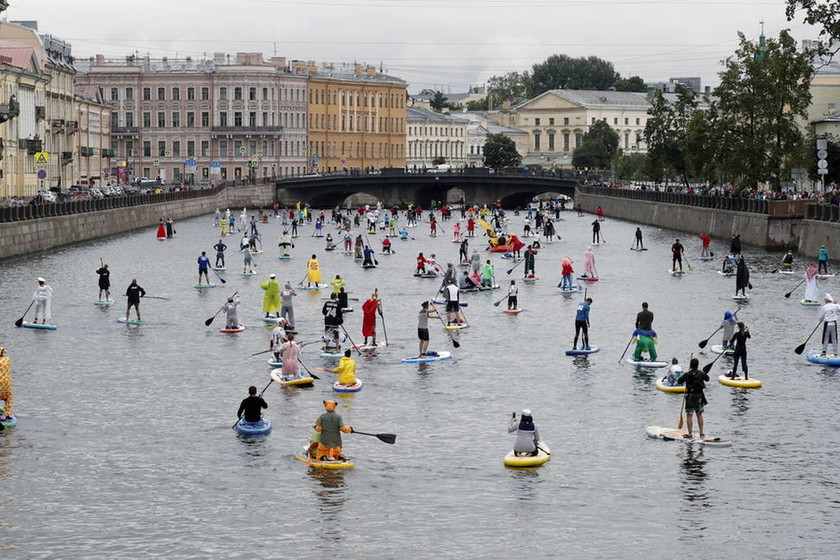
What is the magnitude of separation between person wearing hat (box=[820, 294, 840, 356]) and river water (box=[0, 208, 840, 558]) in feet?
3.34

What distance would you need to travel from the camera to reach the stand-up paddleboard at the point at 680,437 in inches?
1282

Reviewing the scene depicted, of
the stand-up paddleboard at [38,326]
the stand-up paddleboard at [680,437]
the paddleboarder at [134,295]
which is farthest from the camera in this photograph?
the paddleboarder at [134,295]

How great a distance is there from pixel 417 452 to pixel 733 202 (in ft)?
228

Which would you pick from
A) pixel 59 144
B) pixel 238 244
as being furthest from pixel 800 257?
pixel 59 144

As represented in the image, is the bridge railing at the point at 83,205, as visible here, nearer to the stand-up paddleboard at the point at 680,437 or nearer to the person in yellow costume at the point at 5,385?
the person in yellow costume at the point at 5,385

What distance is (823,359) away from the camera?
42.8 meters

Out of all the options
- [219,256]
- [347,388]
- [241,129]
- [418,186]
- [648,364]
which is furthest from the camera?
[241,129]

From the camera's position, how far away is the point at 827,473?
99.8 feet

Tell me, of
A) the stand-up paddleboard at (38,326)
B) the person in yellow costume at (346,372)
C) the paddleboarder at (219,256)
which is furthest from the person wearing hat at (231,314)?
the paddleboarder at (219,256)

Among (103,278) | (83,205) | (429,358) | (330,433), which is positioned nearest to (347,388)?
(429,358)

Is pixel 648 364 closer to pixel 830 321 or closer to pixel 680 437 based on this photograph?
pixel 830 321

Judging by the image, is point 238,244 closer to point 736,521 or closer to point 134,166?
point 736,521

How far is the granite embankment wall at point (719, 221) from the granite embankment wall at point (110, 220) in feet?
106

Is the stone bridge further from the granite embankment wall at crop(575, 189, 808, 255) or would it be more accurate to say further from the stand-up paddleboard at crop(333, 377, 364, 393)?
the stand-up paddleboard at crop(333, 377, 364, 393)
